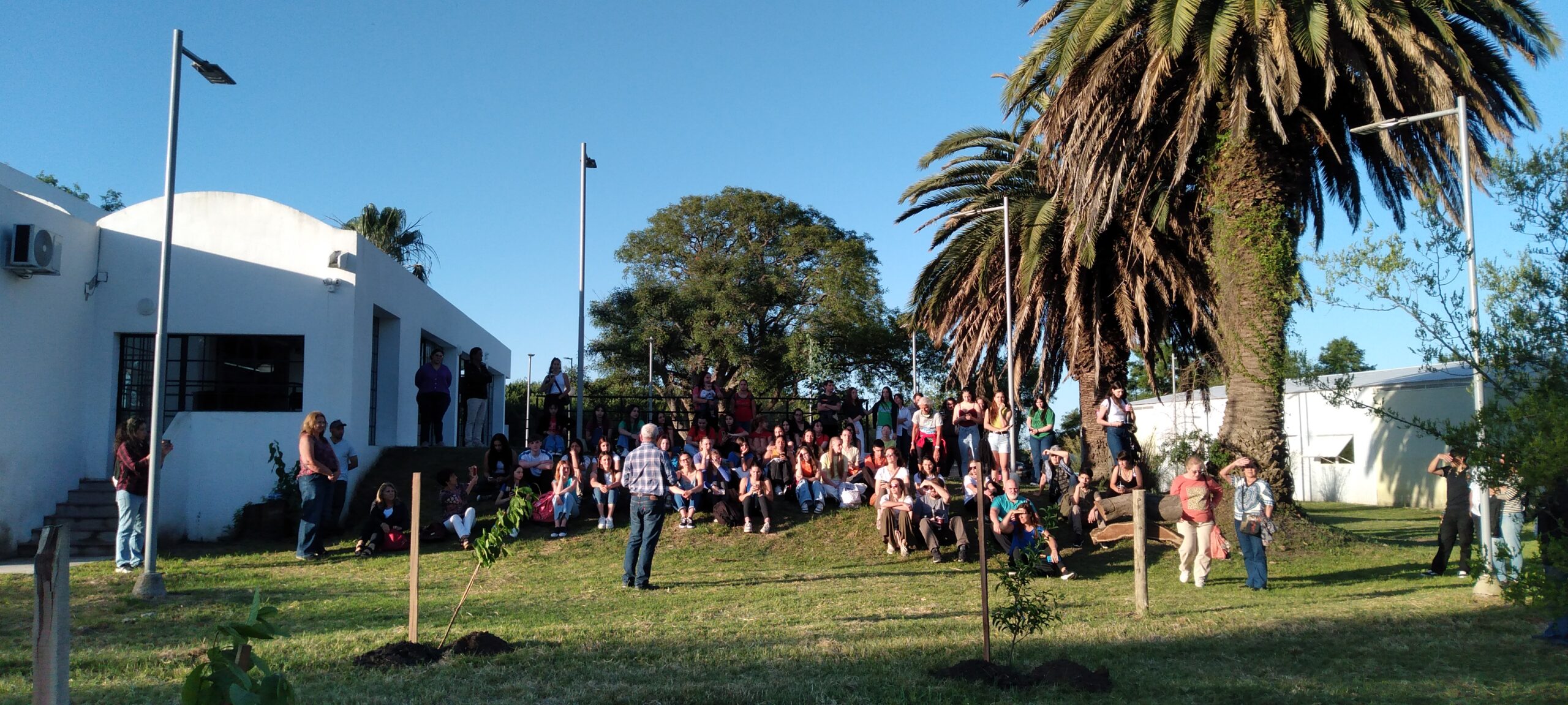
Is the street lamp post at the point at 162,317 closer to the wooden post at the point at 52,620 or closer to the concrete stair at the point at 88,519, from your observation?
the concrete stair at the point at 88,519

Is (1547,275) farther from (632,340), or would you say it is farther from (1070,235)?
(632,340)

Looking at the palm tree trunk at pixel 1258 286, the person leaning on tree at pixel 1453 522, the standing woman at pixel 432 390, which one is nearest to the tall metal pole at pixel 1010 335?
the palm tree trunk at pixel 1258 286

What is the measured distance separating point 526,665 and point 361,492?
10.3 metres

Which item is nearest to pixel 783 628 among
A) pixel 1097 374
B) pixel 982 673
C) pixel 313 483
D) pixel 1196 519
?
pixel 982 673

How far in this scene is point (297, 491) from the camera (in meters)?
14.7

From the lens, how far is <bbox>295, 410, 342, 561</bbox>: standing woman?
43.1 feet

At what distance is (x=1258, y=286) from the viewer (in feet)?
48.1

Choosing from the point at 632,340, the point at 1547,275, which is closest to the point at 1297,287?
the point at 1547,275

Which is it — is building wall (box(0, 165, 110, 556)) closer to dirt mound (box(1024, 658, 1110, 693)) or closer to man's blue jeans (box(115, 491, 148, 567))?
man's blue jeans (box(115, 491, 148, 567))

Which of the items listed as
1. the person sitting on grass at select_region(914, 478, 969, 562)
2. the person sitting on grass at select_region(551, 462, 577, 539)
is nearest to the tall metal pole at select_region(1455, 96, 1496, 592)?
the person sitting on grass at select_region(914, 478, 969, 562)

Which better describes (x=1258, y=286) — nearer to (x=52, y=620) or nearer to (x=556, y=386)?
(x=556, y=386)

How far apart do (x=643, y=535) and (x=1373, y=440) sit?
25.1 meters

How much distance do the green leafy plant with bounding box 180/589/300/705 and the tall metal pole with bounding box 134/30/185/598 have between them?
783 centimetres

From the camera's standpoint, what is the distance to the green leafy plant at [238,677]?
11.9 ft
